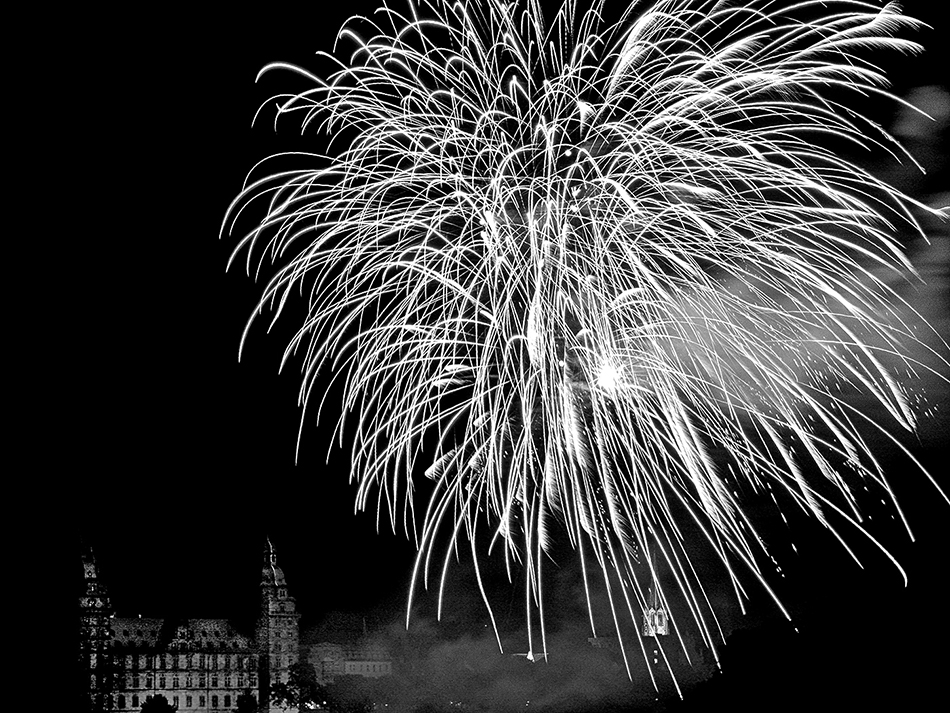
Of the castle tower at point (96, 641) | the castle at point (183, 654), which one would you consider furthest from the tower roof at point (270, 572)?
the castle tower at point (96, 641)

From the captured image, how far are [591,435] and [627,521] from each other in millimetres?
2604

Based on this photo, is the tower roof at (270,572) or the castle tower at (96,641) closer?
the castle tower at (96,641)

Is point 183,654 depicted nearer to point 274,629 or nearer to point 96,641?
point 96,641

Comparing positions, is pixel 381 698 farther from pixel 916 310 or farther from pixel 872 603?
pixel 916 310

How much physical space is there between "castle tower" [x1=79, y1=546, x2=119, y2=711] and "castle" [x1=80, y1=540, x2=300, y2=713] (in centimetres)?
9

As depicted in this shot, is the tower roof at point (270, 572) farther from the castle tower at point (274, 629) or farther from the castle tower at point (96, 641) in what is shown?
the castle tower at point (96, 641)

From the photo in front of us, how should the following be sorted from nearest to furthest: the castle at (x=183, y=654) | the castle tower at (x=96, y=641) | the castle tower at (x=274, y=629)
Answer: the castle tower at (x=96, y=641)
the castle at (x=183, y=654)
the castle tower at (x=274, y=629)

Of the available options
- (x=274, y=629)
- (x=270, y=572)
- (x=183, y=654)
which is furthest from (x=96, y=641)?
(x=270, y=572)

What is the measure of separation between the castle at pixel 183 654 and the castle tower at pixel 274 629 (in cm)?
10

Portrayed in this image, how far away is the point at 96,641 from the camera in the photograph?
92.6 m

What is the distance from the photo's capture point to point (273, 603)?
99562 mm

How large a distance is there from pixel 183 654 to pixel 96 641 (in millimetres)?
8188

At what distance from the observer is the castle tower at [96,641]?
9000cm

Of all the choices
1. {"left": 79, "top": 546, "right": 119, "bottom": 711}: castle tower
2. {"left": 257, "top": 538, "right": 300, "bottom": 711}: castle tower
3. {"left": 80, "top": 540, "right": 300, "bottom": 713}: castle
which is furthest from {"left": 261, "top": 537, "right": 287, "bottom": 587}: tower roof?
{"left": 79, "top": 546, "right": 119, "bottom": 711}: castle tower
